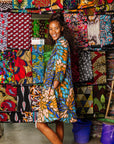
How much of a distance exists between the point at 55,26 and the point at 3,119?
166 centimetres

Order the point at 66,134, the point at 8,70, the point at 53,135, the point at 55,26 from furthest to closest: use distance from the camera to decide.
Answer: the point at 66,134 < the point at 8,70 < the point at 55,26 < the point at 53,135

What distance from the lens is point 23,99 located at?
3.21 m

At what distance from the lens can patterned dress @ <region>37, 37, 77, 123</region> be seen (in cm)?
234

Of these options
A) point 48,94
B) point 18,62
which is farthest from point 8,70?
point 48,94

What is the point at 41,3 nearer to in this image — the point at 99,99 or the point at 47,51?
the point at 47,51

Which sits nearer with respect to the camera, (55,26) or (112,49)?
(55,26)

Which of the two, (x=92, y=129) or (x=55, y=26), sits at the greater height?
(x=55, y=26)

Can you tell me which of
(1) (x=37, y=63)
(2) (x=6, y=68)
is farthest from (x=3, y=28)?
(1) (x=37, y=63)

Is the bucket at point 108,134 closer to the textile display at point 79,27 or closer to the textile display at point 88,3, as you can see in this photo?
the textile display at point 79,27

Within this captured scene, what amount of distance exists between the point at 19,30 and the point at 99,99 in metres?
1.66

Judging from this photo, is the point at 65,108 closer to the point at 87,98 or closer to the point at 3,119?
the point at 87,98

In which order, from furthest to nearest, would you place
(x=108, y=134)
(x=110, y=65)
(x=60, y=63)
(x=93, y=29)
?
(x=110, y=65)
(x=93, y=29)
(x=108, y=134)
(x=60, y=63)

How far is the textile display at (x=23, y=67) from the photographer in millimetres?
3184

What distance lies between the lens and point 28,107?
3.22 m
